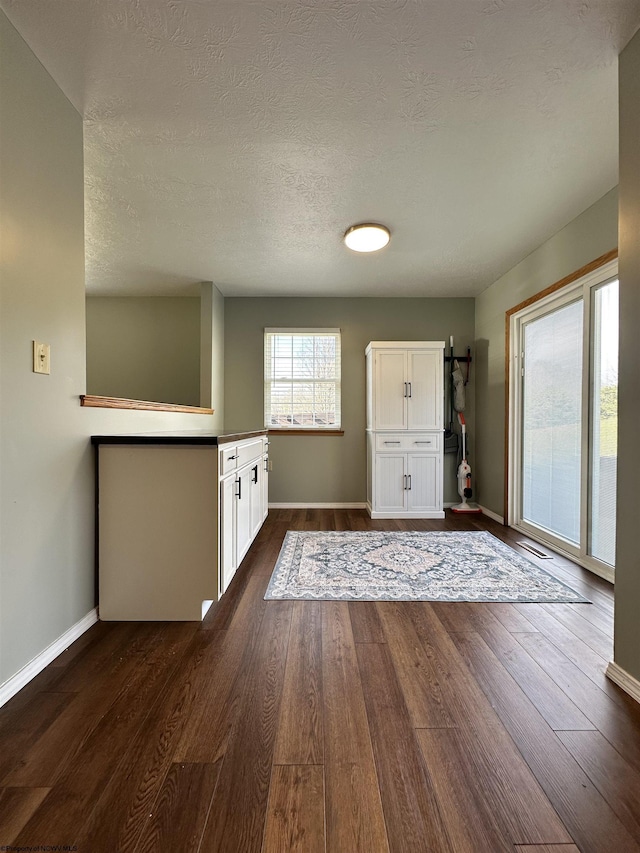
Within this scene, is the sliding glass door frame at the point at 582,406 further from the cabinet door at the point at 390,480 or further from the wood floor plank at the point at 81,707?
the wood floor plank at the point at 81,707

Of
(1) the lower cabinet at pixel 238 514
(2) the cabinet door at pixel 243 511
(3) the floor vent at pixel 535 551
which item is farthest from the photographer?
(3) the floor vent at pixel 535 551

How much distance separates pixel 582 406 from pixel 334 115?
7.74ft

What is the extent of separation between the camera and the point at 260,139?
208cm

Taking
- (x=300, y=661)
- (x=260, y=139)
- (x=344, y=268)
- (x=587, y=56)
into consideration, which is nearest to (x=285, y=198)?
(x=260, y=139)

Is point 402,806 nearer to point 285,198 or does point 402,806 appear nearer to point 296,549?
point 296,549

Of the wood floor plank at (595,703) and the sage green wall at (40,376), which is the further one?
the sage green wall at (40,376)

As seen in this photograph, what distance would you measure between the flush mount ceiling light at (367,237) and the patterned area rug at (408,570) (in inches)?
92.3

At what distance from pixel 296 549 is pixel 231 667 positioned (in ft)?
4.91

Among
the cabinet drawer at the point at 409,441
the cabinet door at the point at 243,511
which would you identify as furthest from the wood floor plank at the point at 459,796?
the cabinet drawer at the point at 409,441

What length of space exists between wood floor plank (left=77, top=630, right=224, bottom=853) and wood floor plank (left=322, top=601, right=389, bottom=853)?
1.48ft

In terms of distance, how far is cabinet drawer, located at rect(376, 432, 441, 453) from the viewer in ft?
14.0

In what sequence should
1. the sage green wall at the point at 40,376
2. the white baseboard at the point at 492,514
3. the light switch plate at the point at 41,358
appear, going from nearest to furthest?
the sage green wall at the point at 40,376
the light switch plate at the point at 41,358
the white baseboard at the point at 492,514

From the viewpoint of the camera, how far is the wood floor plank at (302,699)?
3.86 ft

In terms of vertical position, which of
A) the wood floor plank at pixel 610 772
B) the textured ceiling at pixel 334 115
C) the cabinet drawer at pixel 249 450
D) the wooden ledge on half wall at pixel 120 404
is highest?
the textured ceiling at pixel 334 115
